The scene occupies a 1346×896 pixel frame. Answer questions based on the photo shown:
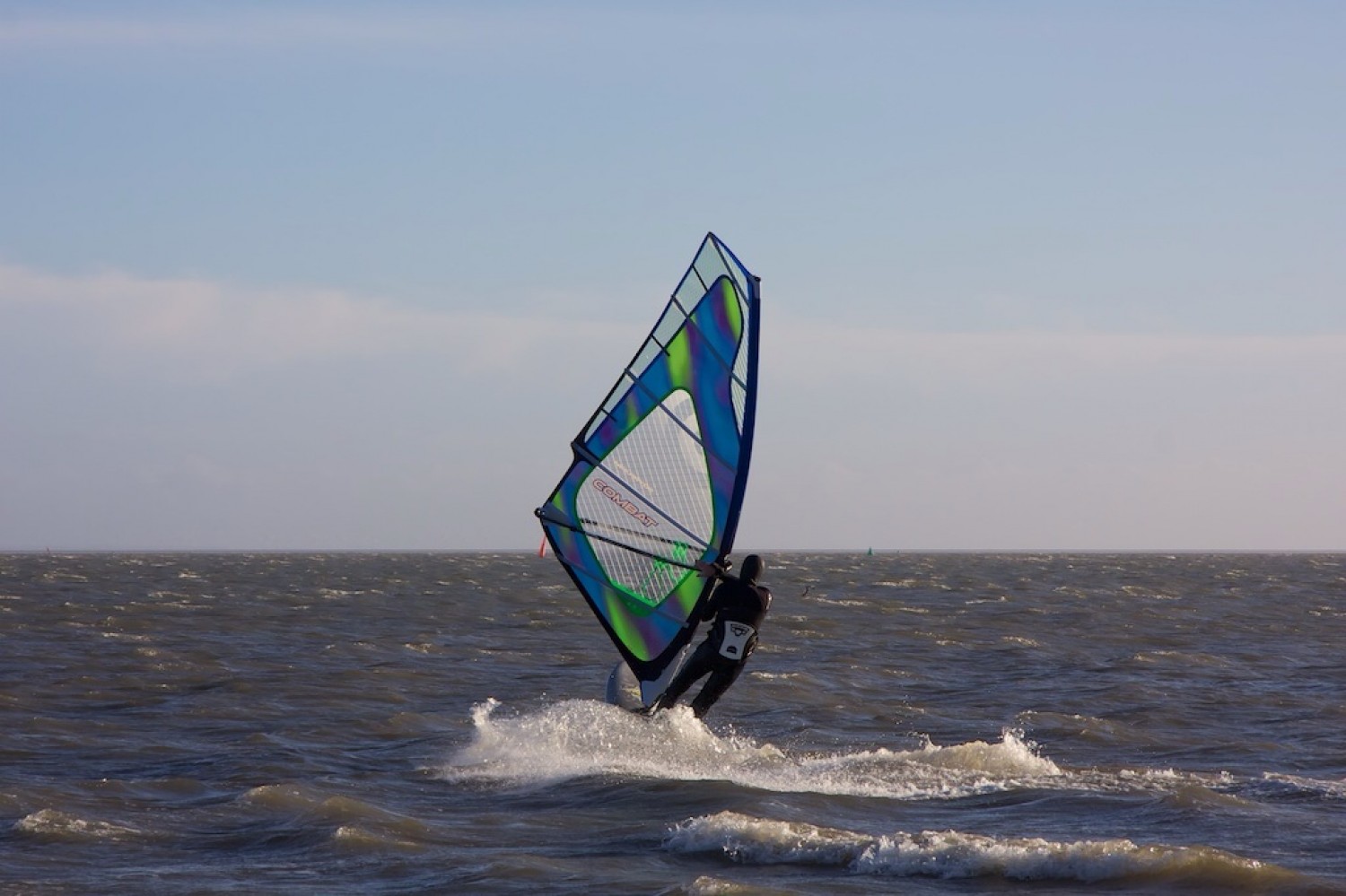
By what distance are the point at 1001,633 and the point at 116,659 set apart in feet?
44.7

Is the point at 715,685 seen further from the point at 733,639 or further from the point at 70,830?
the point at 70,830

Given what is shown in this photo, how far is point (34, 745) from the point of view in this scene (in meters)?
13.5

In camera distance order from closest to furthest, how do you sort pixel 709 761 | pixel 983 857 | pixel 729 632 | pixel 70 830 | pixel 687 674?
pixel 983 857
pixel 70 830
pixel 729 632
pixel 687 674
pixel 709 761

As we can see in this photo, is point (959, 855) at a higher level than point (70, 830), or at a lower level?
higher

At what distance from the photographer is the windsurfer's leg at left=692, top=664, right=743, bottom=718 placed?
41.1 feet

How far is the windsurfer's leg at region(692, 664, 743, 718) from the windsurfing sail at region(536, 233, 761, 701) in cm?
33

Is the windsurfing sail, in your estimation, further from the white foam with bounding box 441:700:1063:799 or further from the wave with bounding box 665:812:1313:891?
the wave with bounding box 665:812:1313:891

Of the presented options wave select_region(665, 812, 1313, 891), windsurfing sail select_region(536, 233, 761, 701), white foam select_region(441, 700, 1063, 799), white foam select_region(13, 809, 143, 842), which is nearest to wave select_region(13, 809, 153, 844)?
white foam select_region(13, 809, 143, 842)

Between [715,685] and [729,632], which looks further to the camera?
[715,685]

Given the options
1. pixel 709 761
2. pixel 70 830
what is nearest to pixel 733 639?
pixel 709 761

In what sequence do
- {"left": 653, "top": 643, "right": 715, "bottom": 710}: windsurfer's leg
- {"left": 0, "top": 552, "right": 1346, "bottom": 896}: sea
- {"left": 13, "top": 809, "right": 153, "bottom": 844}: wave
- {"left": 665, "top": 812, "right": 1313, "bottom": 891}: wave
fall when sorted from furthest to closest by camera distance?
1. {"left": 653, "top": 643, "right": 715, "bottom": 710}: windsurfer's leg
2. {"left": 13, "top": 809, "right": 153, "bottom": 844}: wave
3. {"left": 0, "top": 552, "right": 1346, "bottom": 896}: sea
4. {"left": 665, "top": 812, "right": 1313, "bottom": 891}: wave

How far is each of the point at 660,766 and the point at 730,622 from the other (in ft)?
4.19

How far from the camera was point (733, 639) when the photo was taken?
1238cm

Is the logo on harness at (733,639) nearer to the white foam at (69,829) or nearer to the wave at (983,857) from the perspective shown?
the wave at (983,857)
